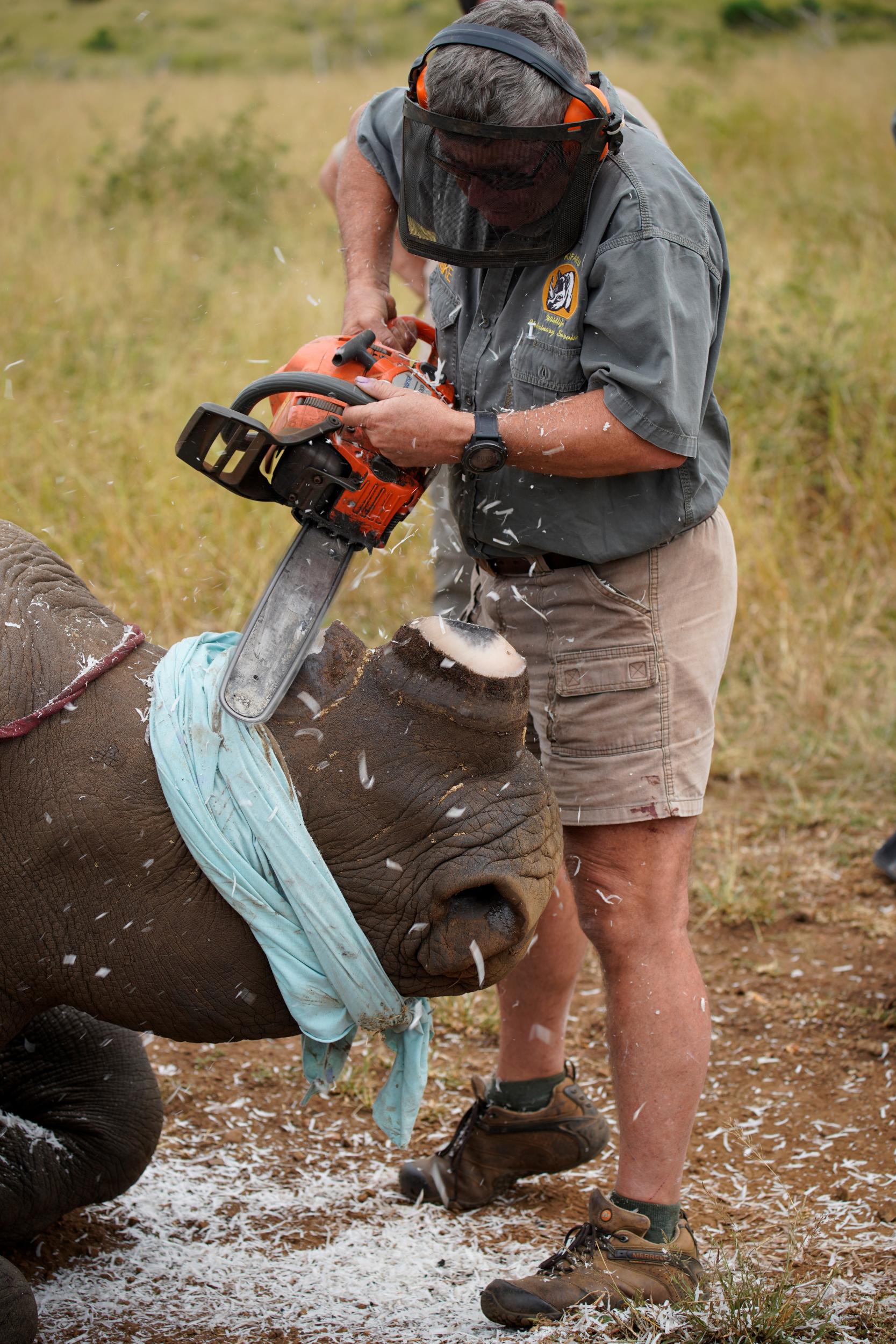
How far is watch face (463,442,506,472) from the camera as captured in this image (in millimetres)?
2588

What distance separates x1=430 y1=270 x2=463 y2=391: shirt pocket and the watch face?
42cm

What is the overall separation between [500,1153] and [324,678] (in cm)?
163

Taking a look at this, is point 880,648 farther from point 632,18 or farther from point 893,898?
point 632,18

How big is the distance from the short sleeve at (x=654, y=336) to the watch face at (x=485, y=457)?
22cm

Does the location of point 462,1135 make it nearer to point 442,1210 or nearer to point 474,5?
point 442,1210

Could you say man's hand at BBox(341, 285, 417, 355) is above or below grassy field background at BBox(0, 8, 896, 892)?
above

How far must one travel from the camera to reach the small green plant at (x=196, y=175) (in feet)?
32.6

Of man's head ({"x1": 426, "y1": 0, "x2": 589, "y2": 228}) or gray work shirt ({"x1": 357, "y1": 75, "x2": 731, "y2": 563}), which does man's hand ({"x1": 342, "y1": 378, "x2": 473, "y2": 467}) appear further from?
man's head ({"x1": 426, "y1": 0, "x2": 589, "y2": 228})

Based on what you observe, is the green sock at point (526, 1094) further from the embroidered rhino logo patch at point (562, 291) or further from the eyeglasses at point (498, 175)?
the eyeglasses at point (498, 175)

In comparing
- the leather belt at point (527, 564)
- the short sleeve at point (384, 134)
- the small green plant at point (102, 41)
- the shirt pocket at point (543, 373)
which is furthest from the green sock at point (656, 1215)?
the small green plant at point (102, 41)

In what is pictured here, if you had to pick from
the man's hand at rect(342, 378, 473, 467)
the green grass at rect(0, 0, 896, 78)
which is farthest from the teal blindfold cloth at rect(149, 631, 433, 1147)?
the green grass at rect(0, 0, 896, 78)

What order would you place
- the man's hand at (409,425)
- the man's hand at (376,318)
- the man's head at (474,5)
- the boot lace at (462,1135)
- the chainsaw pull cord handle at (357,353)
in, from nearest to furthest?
1. the man's hand at (409,425)
2. the chainsaw pull cord handle at (357,353)
3. the man's hand at (376,318)
4. the boot lace at (462,1135)
5. the man's head at (474,5)

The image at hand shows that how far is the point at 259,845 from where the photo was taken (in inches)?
83.8

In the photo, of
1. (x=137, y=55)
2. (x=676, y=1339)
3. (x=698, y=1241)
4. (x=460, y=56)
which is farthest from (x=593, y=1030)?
(x=137, y=55)
